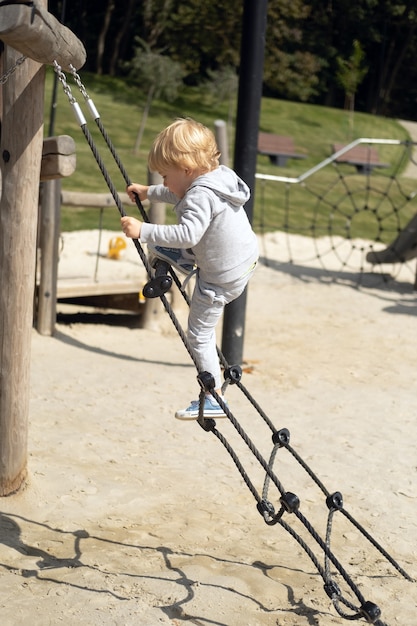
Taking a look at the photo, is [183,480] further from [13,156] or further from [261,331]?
[261,331]

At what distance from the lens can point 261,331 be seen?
791 centimetres

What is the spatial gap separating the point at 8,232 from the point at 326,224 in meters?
11.3

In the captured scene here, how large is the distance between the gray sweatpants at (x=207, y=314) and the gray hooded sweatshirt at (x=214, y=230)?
4cm

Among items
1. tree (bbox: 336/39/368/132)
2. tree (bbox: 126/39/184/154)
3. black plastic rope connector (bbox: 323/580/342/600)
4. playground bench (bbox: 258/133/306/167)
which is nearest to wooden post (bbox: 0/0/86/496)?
black plastic rope connector (bbox: 323/580/342/600)

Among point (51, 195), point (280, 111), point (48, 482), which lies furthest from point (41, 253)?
point (280, 111)

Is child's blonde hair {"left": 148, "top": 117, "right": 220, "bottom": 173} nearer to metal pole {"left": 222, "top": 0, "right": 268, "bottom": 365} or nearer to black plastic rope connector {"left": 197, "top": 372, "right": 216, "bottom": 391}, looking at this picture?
black plastic rope connector {"left": 197, "top": 372, "right": 216, "bottom": 391}

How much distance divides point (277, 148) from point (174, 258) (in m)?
16.4

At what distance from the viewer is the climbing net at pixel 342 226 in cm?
1079

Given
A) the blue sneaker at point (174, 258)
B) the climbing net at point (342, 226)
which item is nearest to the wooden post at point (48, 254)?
the climbing net at point (342, 226)

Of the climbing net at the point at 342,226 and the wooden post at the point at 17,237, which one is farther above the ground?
the wooden post at the point at 17,237

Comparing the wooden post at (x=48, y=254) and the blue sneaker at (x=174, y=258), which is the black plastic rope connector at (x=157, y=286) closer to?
the blue sneaker at (x=174, y=258)

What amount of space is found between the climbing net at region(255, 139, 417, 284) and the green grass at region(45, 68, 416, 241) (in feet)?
0.14

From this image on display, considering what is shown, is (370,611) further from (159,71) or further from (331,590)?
(159,71)

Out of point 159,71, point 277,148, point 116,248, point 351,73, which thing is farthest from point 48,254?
point 351,73
